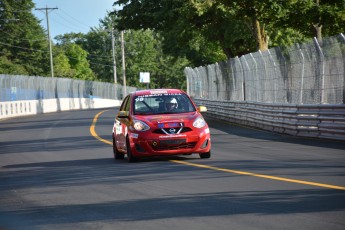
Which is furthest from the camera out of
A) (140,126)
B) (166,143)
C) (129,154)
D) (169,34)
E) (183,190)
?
(169,34)

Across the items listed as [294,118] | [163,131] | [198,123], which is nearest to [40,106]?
[294,118]

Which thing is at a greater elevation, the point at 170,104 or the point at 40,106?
the point at 170,104

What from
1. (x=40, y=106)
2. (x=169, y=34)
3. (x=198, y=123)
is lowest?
(x=40, y=106)

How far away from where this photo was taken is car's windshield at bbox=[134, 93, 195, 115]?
16406 mm

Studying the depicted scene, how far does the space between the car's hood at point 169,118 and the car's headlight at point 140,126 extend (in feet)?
0.30

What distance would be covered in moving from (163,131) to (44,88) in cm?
5613

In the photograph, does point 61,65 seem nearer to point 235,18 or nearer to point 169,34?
point 169,34

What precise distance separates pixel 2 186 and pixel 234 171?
3.58 m

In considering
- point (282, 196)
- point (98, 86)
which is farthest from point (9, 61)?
point (282, 196)

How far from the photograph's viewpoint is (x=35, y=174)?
573 inches

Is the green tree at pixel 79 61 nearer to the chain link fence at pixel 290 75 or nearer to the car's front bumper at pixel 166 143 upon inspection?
the chain link fence at pixel 290 75

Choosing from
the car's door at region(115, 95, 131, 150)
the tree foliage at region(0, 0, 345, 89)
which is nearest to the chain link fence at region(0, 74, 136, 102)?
the tree foliage at region(0, 0, 345, 89)

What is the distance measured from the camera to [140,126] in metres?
15.6

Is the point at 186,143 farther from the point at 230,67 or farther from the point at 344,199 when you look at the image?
the point at 230,67
